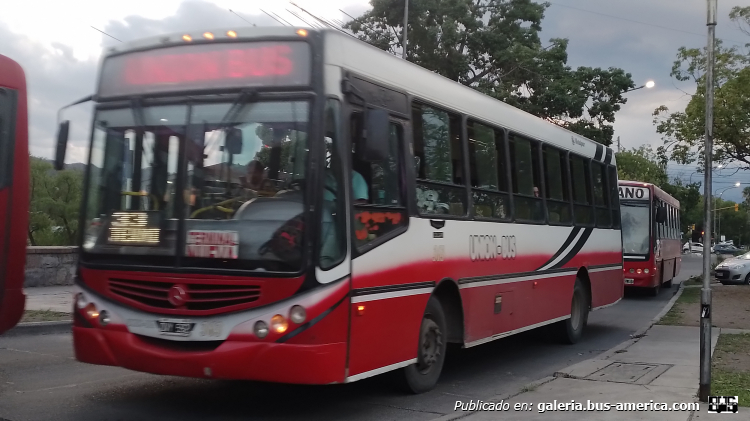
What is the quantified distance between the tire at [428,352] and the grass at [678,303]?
28.6ft

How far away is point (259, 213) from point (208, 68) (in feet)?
4.41

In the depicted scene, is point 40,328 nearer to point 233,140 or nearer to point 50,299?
point 50,299

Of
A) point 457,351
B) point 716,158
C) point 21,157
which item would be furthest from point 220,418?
point 716,158

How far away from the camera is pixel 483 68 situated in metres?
30.1

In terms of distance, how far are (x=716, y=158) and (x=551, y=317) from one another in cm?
1717

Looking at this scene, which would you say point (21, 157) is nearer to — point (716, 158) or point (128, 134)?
point (128, 134)

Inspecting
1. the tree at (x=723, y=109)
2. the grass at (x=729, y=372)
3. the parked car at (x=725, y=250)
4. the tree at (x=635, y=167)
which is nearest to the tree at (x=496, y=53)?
the tree at (x=723, y=109)

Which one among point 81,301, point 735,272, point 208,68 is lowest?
point 81,301

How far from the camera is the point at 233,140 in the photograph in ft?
21.1

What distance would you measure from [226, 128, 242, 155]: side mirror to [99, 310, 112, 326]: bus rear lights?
1.75m

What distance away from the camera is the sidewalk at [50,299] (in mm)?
13969

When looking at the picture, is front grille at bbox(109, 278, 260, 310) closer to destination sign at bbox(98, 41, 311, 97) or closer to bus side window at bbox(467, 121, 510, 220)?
destination sign at bbox(98, 41, 311, 97)

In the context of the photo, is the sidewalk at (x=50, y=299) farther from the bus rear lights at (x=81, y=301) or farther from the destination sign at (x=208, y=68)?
the destination sign at (x=208, y=68)

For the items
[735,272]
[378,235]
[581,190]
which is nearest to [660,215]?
[735,272]
